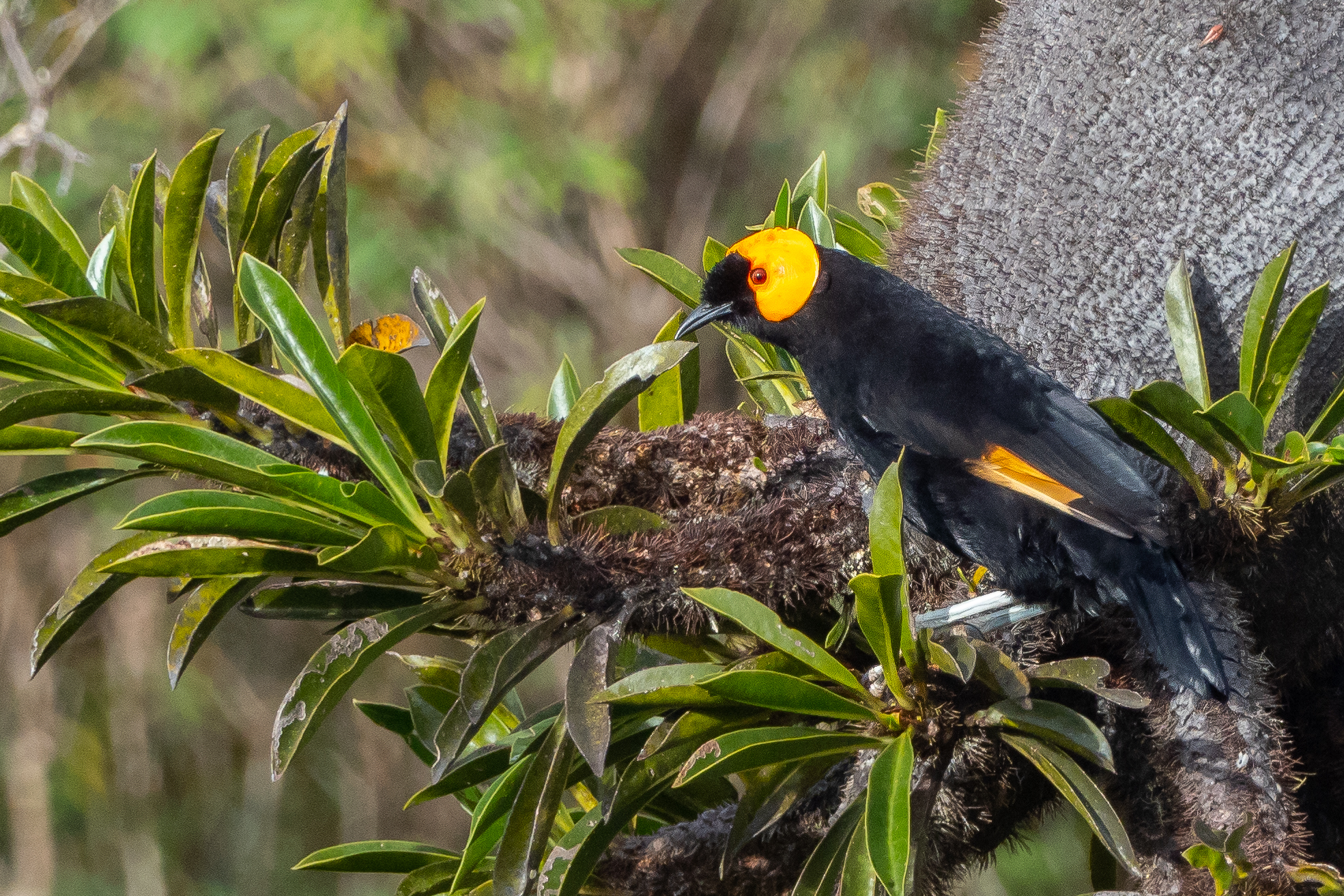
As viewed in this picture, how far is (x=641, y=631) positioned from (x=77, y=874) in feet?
17.9

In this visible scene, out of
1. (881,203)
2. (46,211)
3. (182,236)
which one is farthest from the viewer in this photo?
(881,203)

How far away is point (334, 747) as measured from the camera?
21.0 feet

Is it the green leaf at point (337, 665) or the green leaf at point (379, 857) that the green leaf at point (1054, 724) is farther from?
the green leaf at point (379, 857)

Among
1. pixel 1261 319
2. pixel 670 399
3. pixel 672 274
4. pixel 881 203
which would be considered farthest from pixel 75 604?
pixel 881 203

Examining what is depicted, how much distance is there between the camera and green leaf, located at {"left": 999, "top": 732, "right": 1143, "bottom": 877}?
119 centimetres

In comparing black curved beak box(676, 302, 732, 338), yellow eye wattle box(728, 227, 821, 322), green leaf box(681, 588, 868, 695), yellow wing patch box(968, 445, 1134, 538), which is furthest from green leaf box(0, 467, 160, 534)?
yellow wing patch box(968, 445, 1134, 538)

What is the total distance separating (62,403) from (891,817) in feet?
3.39

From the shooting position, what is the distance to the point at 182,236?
151 centimetres

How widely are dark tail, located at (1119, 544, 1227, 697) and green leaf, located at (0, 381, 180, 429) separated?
4.07ft

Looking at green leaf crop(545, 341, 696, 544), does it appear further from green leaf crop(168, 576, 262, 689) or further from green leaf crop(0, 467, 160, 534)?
green leaf crop(0, 467, 160, 534)

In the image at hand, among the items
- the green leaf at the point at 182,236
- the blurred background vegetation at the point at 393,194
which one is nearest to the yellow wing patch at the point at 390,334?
the green leaf at the point at 182,236

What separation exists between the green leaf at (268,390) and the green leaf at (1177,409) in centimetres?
→ 90

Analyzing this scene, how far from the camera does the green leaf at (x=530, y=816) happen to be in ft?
4.44

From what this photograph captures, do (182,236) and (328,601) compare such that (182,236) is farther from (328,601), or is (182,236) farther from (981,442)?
(981,442)
